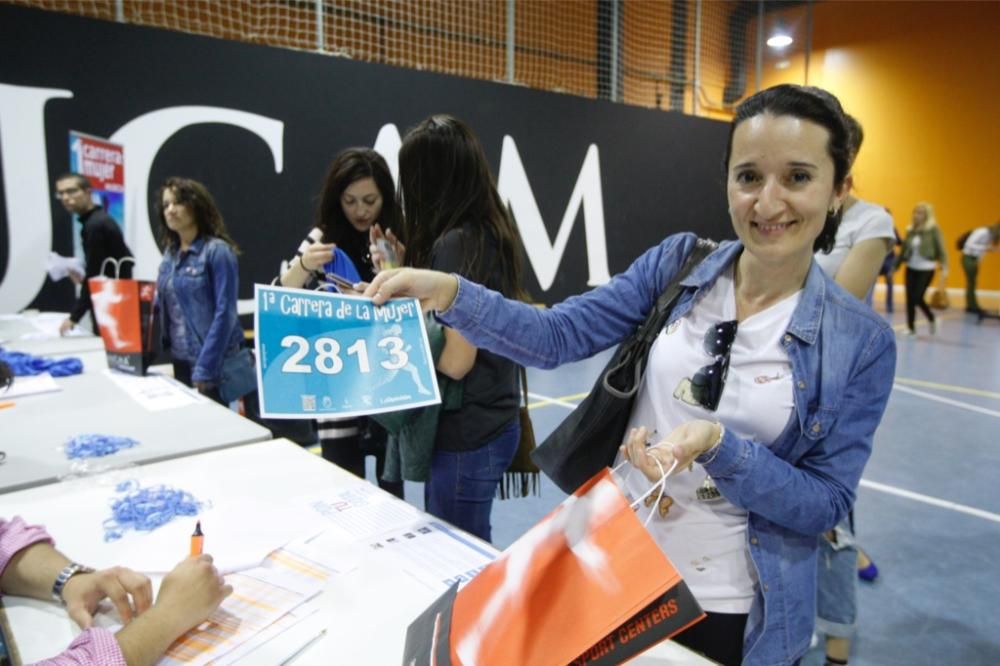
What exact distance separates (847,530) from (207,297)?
293 centimetres

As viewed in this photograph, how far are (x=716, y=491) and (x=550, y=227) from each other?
6.18 metres

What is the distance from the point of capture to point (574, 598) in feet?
2.32

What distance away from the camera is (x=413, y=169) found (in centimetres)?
166

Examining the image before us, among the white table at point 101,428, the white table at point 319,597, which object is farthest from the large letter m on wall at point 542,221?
A: the white table at point 319,597

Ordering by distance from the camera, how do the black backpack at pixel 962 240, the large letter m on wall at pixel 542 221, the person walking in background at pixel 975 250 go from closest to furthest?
the large letter m on wall at pixel 542 221, the person walking in background at pixel 975 250, the black backpack at pixel 962 240

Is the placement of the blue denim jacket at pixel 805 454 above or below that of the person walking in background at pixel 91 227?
below

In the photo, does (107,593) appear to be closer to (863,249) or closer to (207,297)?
(863,249)

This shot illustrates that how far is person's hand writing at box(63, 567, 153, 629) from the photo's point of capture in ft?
3.34

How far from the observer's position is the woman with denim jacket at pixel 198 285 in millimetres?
3121

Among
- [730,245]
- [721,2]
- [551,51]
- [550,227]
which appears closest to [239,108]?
[550,227]

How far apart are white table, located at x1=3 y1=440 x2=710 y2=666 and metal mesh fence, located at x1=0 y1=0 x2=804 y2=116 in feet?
14.3

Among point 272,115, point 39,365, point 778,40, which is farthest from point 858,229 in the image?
point 778,40

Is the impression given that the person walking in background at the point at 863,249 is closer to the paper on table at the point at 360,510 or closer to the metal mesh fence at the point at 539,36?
the paper on table at the point at 360,510

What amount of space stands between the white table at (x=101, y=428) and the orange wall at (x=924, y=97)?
36.3 feet
